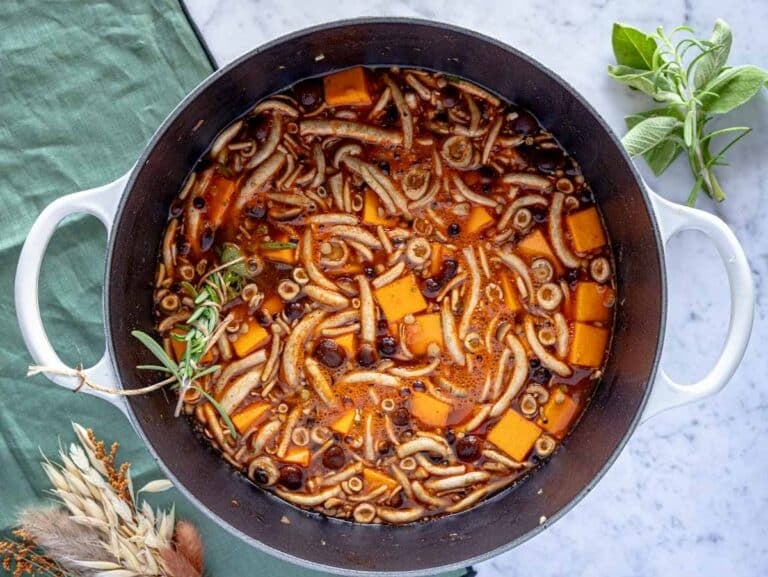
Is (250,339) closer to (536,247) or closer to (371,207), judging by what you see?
(371,207)

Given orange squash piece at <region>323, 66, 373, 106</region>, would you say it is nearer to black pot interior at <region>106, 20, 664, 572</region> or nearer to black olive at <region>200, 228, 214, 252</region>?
black pot interior at <region>106, 20, 664, 572</region>

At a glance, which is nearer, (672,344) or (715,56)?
(715,56)

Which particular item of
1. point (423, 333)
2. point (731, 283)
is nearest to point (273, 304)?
point (423, 333)

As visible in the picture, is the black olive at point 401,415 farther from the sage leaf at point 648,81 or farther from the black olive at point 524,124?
the sage leaf at point 648,81

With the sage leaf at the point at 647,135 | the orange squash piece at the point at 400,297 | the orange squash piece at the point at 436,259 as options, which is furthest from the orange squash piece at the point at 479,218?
the sage leaf at the point at 647,135

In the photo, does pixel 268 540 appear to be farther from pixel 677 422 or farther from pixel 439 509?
pixel 677 422

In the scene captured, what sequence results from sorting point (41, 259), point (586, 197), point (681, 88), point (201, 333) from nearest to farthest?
point (41, 259) < point (201, 333) < point (681, 88) < point (586, 197)
